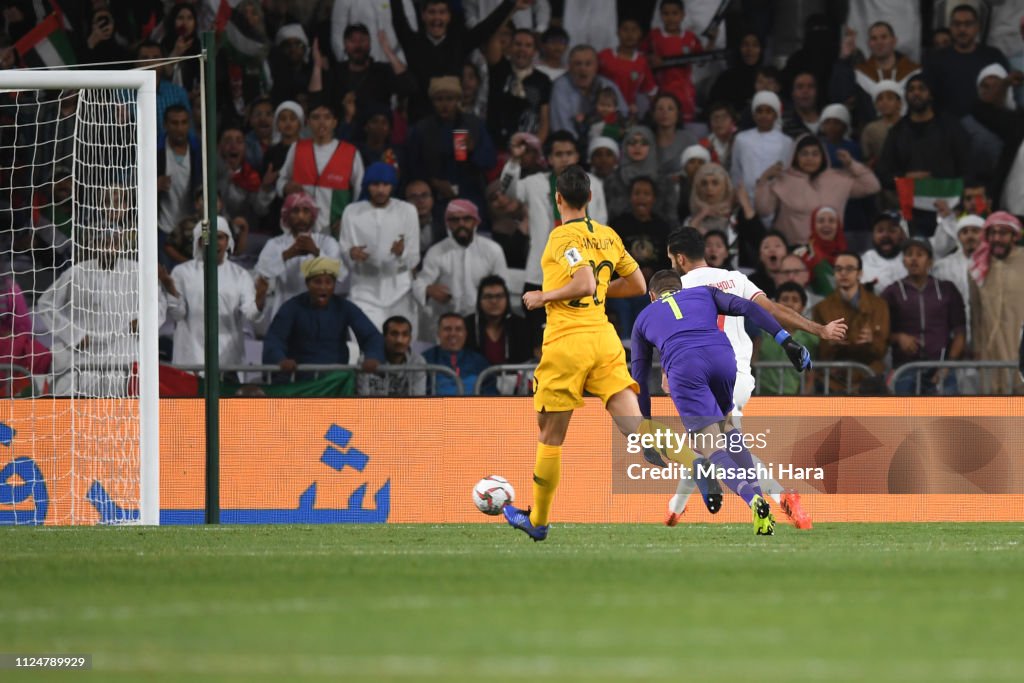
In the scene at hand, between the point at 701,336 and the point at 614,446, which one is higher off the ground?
the point at 701,336

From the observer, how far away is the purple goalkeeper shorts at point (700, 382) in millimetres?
11625

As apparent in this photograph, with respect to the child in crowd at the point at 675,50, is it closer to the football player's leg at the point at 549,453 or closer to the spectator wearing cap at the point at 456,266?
the spectator wearing cap at the point at 456,266

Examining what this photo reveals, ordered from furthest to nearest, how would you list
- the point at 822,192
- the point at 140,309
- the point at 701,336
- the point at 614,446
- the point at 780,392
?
1. the point at 822,192
2. the point at 780,392
3. the point at 614,446
4. the point at 140,309
5. the point at 701,336

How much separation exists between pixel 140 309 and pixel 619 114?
6547mm

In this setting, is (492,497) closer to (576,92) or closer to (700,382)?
(700,382)

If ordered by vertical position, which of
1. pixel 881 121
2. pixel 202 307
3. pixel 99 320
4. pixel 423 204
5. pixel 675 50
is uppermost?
pixel 675 50

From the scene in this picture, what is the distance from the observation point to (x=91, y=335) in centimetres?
1459

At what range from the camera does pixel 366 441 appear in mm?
14914

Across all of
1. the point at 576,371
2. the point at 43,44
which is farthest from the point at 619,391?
the point at 43,44

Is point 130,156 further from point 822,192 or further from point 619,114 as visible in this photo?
point 822,192

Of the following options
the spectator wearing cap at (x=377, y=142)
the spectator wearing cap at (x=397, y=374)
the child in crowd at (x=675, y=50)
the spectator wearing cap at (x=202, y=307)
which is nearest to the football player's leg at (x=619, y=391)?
the spectator wearing cap at (x=397, y=374)

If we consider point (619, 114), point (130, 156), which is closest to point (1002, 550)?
point (130, 156)

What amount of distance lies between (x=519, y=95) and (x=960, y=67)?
4.68 m

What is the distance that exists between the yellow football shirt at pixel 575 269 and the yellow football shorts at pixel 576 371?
7 centimetres
